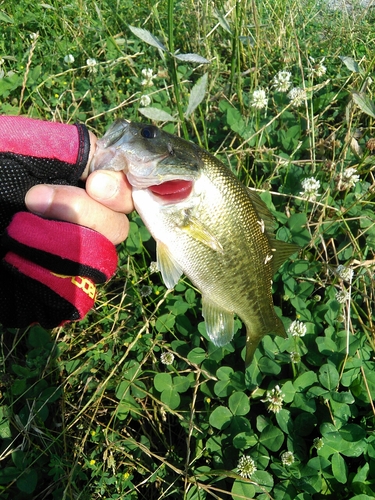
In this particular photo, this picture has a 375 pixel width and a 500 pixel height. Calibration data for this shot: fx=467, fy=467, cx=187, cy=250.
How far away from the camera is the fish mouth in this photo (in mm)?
2148

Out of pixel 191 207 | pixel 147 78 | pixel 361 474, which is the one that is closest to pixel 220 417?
pixel 361 474

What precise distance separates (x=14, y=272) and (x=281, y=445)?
162 cm

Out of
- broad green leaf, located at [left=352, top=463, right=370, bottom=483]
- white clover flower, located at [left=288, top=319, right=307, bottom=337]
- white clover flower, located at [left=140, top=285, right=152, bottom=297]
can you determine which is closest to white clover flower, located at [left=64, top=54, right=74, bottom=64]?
white clover flower, located at [left=140, top=285, right=152, bottom=297]

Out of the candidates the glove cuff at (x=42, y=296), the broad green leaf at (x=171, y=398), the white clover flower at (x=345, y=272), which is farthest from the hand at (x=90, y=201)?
the white clover flower at (x=345, y=272)

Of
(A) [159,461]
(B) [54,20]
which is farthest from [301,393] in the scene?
(B) [54,20]

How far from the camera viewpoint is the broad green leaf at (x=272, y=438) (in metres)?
2.43

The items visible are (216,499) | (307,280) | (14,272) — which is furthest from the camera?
(307,280)

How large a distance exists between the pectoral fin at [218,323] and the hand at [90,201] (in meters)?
0.64

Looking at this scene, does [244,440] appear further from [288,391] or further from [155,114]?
[155,114]

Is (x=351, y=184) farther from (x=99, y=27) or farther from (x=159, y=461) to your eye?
(x=99, y=27)

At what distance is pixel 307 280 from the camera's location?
3.01 metres

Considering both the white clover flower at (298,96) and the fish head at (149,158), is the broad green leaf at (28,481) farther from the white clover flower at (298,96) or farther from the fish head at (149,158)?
the white clover flower at (298,96)

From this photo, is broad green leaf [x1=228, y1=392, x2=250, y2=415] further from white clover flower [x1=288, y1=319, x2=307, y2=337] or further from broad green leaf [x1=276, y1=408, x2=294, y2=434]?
white clover flower [x1=288, y1=319, x2=307, y2=337]

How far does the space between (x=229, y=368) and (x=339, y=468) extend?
2.46ft
